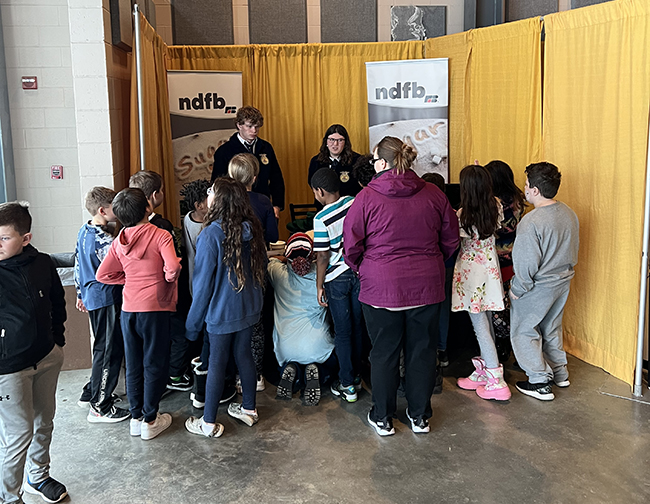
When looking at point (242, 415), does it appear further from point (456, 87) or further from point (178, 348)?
point (456, 87)

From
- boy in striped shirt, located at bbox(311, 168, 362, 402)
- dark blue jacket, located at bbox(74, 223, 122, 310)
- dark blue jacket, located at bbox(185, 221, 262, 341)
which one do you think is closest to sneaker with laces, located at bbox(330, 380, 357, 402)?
boy in striped shirt, located at bbox(311, 168, 362, 402)

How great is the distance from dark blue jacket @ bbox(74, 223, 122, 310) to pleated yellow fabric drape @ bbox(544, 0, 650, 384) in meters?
2.92

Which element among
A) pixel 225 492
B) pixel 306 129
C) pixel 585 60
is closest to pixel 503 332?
pixel 585 60

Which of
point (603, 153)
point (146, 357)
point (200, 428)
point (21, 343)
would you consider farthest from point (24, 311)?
point (603, 153)

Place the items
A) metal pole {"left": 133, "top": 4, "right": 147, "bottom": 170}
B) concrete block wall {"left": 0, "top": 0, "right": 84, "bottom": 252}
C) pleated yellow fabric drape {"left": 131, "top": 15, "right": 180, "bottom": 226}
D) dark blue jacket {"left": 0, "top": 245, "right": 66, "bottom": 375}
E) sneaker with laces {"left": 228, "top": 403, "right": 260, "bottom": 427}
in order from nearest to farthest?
dark blue jacket {"left": 0, "top": 245, "right": 66, "bottom": 375} < sneaker with laces {"left": 228, "top": 403, "right": 260, "bottom": 427} < metal pole {"left": 133, "top": 4, "right": 147, "bottom": 170} < pleated yellow fabric drape {"left": 131, "top": 15, "right": 180, "bottom": 226} < concrete block wall {"left": 0, "top": 0, "right": 84, "bottom": 252}

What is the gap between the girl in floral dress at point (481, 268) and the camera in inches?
146

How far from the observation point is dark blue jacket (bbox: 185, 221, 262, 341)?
3.27m

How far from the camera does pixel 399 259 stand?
10.8ft

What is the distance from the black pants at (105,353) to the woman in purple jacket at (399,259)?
4.27 ft

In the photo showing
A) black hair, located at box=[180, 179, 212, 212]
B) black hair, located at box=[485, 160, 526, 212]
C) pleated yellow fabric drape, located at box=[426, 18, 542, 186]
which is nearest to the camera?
black hair, located at box=[180, 179, 212, 212]

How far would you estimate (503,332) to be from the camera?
4270mm

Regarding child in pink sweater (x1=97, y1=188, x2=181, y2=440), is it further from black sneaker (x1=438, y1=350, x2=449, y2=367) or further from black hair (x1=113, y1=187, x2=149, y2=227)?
black sneaker (x1=438, y1=350, x2=449, y2=367)

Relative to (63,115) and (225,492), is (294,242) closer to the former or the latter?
(225,492)

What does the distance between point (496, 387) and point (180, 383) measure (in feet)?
6.23
